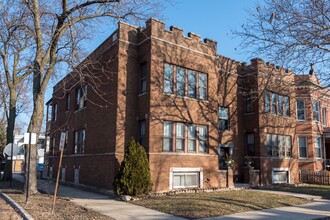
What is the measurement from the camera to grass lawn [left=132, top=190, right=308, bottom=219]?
11500 mm

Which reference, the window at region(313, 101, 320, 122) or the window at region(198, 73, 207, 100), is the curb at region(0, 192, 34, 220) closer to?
the window at region(198, 73, 207, 100)

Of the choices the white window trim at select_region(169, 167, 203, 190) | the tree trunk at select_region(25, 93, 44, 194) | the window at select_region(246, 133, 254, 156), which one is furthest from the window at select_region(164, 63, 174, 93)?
the window at select_region(246, 133, 254, 156)

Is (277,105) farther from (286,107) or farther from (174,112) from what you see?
(174,112)

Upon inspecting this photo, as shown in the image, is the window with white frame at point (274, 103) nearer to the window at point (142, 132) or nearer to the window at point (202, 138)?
the window at point (202, 138)

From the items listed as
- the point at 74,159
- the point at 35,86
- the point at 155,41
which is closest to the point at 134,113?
the point at 155,41

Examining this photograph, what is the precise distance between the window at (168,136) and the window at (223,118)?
5.87 m

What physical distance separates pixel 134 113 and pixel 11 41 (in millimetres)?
10497

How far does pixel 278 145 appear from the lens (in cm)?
2452

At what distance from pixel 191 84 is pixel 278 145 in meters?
9.61

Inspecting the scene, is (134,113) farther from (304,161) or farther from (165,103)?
(304,161)

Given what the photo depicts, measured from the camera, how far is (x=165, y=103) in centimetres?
1770

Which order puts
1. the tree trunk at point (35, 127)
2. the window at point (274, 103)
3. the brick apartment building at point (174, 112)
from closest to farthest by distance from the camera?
the tree trunk at point (35, 127) → the brick apartment building at point (174, 112) → the window at point (274, 103)

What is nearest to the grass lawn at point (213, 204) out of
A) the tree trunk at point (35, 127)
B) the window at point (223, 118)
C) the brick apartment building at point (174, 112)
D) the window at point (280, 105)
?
the brick apartment building at point (174, 112)

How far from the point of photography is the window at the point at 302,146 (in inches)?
1099
